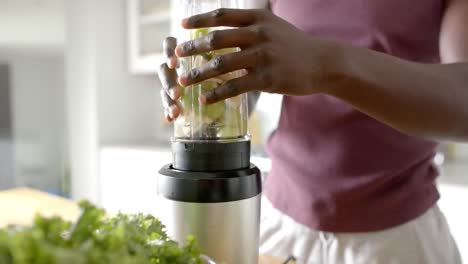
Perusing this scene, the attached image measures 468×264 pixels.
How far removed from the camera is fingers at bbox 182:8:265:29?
0.39 metres

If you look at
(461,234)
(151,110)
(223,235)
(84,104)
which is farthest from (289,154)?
(151,110)

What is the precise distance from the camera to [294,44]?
1.25ft

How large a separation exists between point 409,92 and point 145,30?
1792 mm

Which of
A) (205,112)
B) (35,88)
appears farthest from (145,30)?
(205,112)

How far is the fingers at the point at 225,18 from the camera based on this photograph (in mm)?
387

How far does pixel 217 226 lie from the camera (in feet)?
1.42

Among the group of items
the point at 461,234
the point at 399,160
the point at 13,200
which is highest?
the point at 399,160

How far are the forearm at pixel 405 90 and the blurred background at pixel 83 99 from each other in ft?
3.85

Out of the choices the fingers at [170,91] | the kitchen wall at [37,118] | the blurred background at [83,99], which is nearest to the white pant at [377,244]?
the fingers at [170,91]

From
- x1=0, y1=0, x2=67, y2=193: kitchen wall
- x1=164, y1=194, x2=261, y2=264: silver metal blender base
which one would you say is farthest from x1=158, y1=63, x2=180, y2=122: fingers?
x1=0, y1=0, x2=67, y2=193: kitchen wall

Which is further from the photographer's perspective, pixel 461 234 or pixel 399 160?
pixel 461 234

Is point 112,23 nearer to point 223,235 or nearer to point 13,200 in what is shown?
point 13,200

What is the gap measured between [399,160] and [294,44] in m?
0.32

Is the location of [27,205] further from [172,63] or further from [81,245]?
[81,245]
